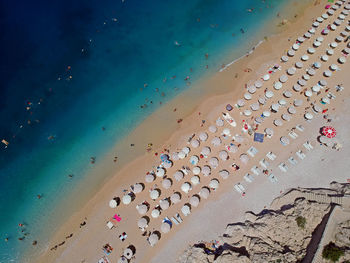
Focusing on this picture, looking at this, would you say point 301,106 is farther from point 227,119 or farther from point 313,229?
point 313,229

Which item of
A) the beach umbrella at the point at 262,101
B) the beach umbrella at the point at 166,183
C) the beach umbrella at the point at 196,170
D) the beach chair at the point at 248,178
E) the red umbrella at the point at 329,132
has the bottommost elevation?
the red umbrella at the point at 329,132

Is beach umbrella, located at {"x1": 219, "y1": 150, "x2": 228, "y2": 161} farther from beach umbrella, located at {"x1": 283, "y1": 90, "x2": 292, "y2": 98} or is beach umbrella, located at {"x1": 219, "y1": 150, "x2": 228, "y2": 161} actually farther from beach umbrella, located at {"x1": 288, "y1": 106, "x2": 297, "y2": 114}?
beach umbrella, located at {"x1": 283, "y1": 90, "x2": 292, "y2": 98}

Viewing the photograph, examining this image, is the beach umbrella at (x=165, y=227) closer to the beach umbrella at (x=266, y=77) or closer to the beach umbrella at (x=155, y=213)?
the beach umbrella at (x=155, y=213)

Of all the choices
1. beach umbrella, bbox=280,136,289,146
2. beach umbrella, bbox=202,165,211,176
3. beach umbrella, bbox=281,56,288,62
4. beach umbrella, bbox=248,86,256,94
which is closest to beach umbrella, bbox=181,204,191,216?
beach umbrella, bbox=202,165,211,176

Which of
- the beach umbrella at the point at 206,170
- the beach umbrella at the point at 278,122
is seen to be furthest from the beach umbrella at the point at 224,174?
the beach umbrella at the point at 278,122

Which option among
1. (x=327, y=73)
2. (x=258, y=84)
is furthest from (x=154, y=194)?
(x=327, y=73)

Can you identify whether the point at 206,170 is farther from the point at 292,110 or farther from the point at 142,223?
the point at 292,110
